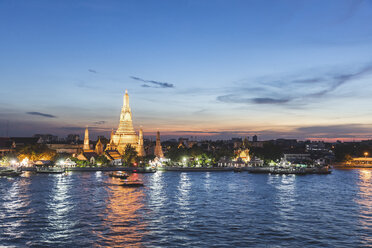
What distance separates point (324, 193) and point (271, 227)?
78.8 ft

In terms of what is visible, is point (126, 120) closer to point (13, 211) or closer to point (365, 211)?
point (13, 211)

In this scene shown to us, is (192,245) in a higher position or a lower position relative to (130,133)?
lower

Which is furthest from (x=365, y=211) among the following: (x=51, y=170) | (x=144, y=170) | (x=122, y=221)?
(x=51, y=170)

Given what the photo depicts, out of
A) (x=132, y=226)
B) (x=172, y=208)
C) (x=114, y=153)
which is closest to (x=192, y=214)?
(x=172, y=208)

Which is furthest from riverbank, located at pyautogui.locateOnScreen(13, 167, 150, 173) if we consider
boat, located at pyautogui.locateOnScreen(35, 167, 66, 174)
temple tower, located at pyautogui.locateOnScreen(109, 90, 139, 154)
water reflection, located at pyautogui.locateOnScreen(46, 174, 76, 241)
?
water reflection, located at pyautogui.locateOnScreen(46, 174, 76, 241)

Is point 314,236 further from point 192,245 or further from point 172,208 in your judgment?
point 172,208

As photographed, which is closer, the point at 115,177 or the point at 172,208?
the point at 172,208

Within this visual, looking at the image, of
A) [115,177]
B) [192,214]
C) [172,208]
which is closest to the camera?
[192,214]

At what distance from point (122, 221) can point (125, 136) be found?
79747mm

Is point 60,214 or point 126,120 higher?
point 126,120

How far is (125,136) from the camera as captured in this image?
107 m

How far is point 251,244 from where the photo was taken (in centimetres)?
2275

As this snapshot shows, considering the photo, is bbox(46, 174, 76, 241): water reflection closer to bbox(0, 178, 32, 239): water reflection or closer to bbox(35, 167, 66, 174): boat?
bbox(0, 178, 32, 239): water reflection

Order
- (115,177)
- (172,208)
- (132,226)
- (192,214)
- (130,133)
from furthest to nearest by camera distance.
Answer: (130,133), (115,177), (172,208), (192,214), (132,226)
